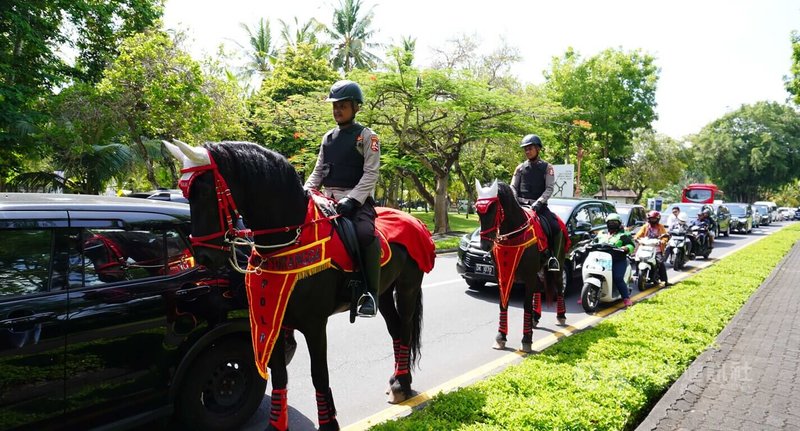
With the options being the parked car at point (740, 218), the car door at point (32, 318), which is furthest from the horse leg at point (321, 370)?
the parked car at point (740, 218)

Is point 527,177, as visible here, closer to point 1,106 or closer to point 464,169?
point 1,106

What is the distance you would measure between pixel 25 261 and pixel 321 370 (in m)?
1.95

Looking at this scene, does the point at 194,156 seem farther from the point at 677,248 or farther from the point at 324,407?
the point at 677,248

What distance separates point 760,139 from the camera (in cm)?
5184

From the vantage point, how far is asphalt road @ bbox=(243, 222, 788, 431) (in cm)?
428

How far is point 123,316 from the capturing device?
3.04 m

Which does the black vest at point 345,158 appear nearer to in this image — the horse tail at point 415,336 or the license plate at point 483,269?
the horse tail at point 415,336

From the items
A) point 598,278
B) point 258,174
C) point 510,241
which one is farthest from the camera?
point 598,278

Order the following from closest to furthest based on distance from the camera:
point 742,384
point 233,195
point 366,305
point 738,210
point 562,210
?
1. point 233,195
2. point 366,305
3. point 742,384
4. point 562,210
5. point 738,210

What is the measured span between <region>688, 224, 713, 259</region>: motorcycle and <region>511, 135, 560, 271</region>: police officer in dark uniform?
1011 centimetres

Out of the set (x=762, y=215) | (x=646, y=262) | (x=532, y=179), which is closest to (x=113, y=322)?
(x=532, y=179)

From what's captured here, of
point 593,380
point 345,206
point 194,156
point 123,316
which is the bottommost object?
point 593,380

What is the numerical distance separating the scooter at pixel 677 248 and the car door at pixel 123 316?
12991 millimetres

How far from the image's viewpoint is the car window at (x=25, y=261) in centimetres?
268
